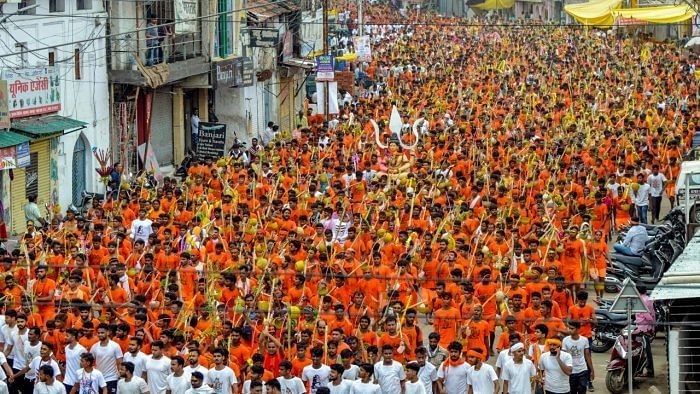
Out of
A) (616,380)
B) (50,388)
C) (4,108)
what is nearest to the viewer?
(50,388)

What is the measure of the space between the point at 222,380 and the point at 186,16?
831 inches

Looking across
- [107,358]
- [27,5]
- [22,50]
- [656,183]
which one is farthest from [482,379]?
[27,5]

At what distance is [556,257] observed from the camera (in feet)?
68.8

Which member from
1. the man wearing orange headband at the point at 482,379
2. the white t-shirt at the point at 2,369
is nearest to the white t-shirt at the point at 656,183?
the man wearing orange headband at the point at 482,379

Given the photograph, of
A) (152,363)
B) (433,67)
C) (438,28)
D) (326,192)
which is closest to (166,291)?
(152,363)

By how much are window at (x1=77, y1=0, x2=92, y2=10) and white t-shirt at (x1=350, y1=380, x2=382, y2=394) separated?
17799 mm

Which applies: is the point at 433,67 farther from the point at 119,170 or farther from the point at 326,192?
the point at 326,192

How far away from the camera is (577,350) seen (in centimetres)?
1689

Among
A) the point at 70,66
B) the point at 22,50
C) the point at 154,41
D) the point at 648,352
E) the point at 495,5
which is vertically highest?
the point at 22,50

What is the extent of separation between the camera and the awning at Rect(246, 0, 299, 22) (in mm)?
43125

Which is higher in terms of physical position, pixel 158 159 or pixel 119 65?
pixel 119 65

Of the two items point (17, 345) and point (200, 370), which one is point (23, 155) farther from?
point (200, 370)

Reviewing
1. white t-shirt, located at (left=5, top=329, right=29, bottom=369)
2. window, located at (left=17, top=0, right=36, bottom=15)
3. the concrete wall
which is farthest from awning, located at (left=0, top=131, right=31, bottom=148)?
white t-shirt, located at (left=5, top=329, right=29, bottom=369)

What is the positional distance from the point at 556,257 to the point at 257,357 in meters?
5.84
